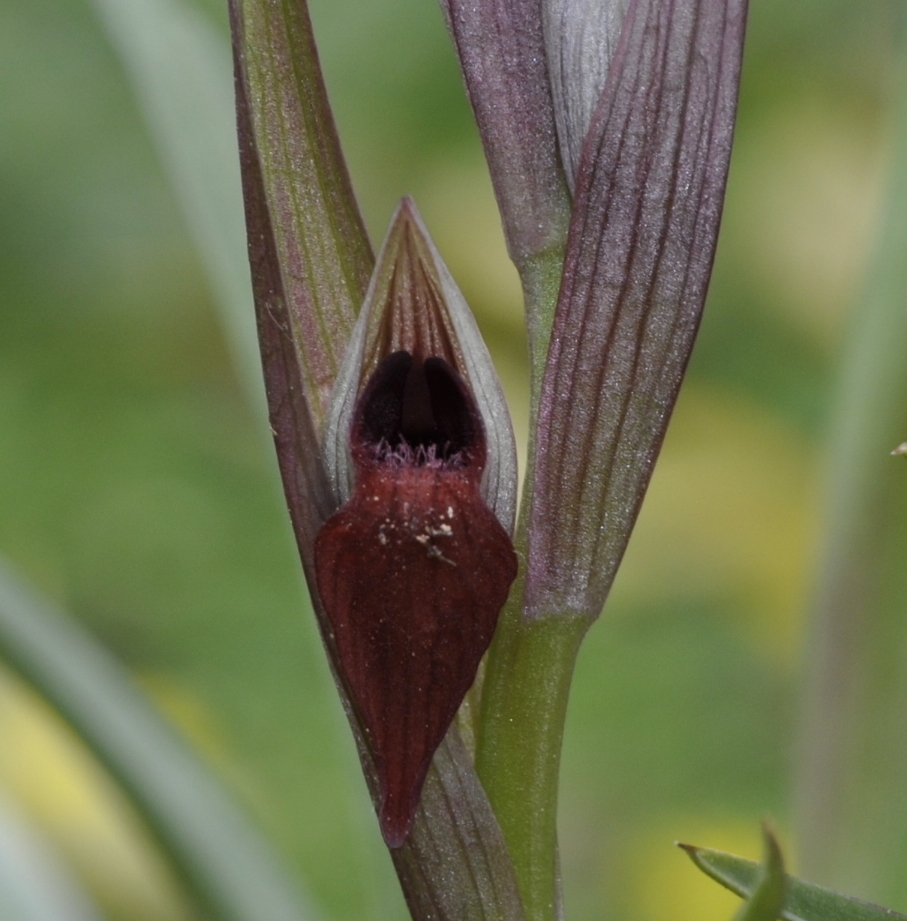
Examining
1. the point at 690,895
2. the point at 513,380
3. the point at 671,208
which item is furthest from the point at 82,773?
the point at 671,208

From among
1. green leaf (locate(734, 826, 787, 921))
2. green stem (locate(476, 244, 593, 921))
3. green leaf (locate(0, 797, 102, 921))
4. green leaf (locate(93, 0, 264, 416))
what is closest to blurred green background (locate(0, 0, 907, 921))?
green leaf (locate(0, 797, 102, 921))

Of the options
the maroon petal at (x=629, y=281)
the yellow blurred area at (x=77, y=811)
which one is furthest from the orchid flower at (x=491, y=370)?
the yellow blurred area at (x=77, y=811)

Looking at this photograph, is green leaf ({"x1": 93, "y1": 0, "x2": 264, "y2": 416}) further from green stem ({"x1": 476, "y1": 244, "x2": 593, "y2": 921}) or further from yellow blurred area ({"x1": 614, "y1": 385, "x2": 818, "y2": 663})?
yellow blurred area ({"x1": 614, "y1": 385, "x2": 818, "y2": 663})

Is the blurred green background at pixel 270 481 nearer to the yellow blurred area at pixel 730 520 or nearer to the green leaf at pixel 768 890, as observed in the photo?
the yellow blurred area at pixel 730 520

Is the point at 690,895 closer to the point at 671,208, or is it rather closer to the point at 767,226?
the point at 671,208

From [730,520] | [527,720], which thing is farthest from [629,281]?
[730,520]

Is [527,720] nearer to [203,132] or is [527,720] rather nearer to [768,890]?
[768,890]

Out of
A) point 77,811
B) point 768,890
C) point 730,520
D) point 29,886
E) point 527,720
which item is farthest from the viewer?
point 730,520
